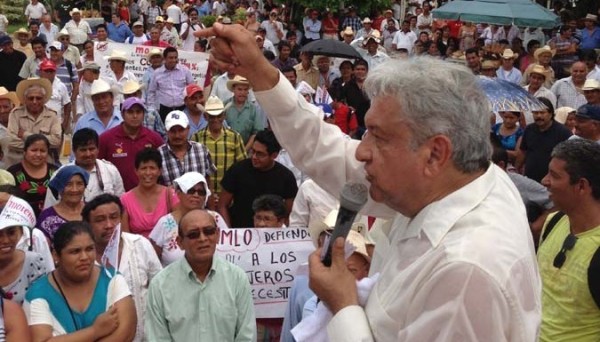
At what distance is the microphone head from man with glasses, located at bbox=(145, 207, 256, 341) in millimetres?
3172

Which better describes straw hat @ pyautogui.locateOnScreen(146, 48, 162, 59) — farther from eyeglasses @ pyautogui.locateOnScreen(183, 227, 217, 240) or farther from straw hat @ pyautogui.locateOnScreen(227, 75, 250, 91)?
eyeglasses @ pyautogui.locateOnScreen(183, 227, 217, 240)

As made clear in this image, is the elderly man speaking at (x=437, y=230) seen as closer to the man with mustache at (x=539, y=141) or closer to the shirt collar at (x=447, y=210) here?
the shirt collar at (x=447, y=210)

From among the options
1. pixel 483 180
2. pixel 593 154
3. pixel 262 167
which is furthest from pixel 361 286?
pixel 262 167

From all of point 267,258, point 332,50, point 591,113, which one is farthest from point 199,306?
point 332,50

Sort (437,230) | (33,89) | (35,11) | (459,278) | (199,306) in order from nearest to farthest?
(459,278) < (437,230) < (199,306) < (33,89) < (35,11)

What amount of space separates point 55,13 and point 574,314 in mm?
24758

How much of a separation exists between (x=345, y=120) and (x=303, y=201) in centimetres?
406

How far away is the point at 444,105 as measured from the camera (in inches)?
84.9

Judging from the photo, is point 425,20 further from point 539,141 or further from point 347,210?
point 347,210

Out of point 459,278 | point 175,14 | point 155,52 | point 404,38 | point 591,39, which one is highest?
point 459,278

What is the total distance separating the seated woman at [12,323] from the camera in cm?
470

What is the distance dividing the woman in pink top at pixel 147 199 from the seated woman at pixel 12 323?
215 centimetres

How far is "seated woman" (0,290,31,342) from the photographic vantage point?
4.70 meters

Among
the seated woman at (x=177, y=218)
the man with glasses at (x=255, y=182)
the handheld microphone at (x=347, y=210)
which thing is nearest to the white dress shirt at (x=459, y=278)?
the handheld microphone at (x=347, y=210)
